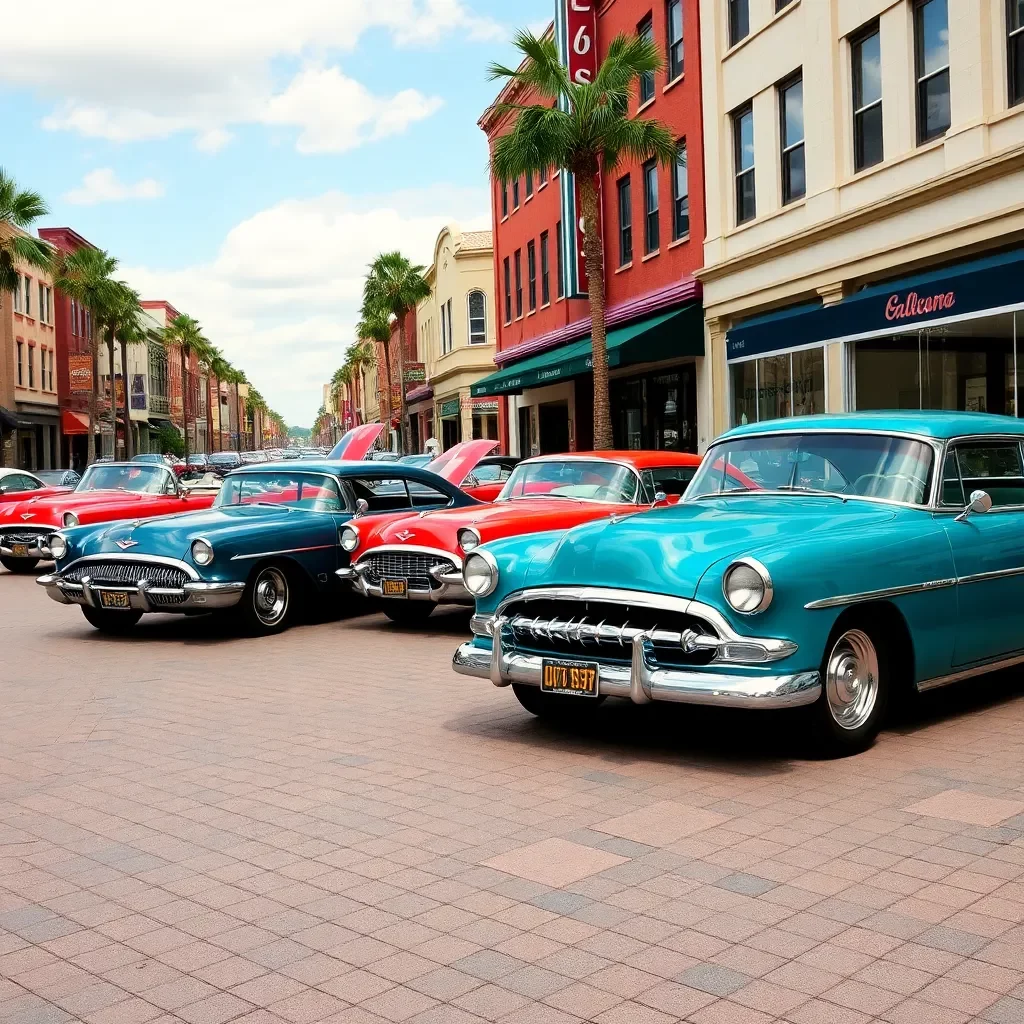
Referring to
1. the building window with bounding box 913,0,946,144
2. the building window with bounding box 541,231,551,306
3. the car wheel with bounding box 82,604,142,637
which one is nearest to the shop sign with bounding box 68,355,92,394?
the building window with bounding box 541,231,551,306

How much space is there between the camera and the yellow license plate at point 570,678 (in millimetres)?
5949

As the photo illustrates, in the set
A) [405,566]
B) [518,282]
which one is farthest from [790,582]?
[518,282]

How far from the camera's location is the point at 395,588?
1084cm

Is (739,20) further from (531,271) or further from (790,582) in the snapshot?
(790,582)

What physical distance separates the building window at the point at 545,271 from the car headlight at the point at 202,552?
87.0 ft

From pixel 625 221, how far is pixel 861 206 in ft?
36.6

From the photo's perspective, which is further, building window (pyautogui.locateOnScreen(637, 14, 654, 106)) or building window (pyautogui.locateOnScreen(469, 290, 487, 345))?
building window (pyautogui.locateOnScreen(469, 290, 487, 345))

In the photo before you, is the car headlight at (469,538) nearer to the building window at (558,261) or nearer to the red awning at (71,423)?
the building window at (558,261)

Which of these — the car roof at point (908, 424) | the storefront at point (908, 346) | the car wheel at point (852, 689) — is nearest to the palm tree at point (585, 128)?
the storefront at point (908, 346)

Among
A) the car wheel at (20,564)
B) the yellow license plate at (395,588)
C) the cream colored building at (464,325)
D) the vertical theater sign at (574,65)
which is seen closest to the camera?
the yellow license plate at (395,588)

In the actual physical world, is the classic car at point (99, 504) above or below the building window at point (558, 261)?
below

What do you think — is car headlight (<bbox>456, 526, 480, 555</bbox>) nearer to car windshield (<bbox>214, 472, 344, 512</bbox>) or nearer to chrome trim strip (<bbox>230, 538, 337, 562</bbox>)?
chrome trim strip (<bbox>230, 538, 337, 562</bbox>)

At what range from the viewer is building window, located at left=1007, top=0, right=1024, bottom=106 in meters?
15.7

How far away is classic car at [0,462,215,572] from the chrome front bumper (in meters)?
5.06
